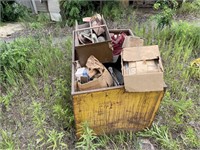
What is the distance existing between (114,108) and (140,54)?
0.53m

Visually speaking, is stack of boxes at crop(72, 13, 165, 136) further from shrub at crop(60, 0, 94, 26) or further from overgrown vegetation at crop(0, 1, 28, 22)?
overgrown vegetation at crop(0, 1, 28, 22)

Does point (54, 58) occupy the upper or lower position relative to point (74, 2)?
lower

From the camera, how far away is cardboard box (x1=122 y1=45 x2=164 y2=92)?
1790 millimetres

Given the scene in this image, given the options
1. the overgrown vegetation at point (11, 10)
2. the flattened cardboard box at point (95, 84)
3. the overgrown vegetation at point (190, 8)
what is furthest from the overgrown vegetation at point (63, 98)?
the overgrown vegetation at point (11, 10)

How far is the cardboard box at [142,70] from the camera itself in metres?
1.79

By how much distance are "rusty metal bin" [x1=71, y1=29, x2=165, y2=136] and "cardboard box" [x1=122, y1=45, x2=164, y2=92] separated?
0.09 m

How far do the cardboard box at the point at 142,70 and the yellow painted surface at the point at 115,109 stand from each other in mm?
95

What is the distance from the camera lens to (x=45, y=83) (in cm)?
283

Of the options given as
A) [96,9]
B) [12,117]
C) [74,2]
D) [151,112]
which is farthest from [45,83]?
[96,9]

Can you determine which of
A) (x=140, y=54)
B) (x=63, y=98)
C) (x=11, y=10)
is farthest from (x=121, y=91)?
(x=11, y=10)

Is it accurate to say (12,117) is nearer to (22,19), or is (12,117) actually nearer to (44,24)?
(44,24)

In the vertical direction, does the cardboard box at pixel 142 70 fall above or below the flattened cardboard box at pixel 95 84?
above

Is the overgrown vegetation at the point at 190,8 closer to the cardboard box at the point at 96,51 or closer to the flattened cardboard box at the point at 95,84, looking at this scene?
the cardboard box at the point at 96,51

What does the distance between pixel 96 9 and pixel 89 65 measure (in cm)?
262
